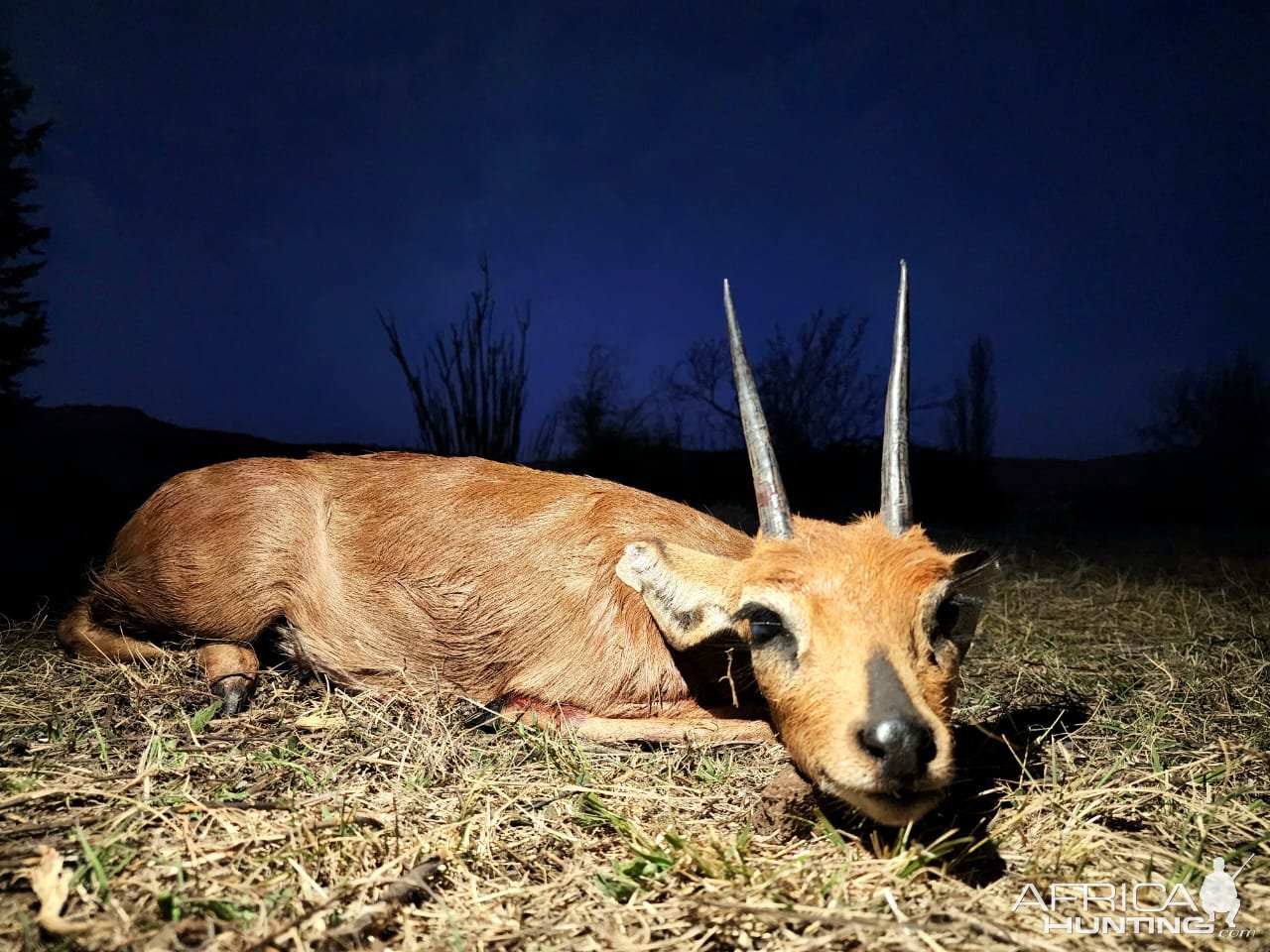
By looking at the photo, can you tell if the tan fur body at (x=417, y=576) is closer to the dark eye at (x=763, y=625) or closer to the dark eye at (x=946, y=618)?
the dark eye at (x=763, y=625)

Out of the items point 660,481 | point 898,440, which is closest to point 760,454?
point 898,440

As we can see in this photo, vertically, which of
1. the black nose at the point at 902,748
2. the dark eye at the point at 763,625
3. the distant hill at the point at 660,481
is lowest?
the black nose at the point at 902,748

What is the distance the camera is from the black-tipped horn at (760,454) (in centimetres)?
240

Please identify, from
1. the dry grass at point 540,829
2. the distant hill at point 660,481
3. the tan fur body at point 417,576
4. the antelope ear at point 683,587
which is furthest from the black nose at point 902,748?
the distant hill at point 660,481

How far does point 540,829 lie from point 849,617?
106cm

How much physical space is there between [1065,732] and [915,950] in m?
1.68

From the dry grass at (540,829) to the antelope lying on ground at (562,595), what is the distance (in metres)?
0.22

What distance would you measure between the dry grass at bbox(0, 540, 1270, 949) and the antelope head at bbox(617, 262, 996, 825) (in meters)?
0.26

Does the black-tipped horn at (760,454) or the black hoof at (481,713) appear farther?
the black hoof at (481,713)

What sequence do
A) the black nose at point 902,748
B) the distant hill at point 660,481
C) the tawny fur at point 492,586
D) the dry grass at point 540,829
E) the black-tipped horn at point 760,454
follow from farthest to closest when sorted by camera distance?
1. the distant hill at point 660,481
2. the black-tipped horn at point 760,454
3. the tawny fur at point 492,586
4. the black nose at point 902,748
5. the dry grass at point 540,829

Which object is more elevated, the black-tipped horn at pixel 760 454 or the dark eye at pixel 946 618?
the black-tipped horn at pixel 760 454

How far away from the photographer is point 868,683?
1.79m

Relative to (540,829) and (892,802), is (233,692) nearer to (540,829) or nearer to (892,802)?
(540,829)

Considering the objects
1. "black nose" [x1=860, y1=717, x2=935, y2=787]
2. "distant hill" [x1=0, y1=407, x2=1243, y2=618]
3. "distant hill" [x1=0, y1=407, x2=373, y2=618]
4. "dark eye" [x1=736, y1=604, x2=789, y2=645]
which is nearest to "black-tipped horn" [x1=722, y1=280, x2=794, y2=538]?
"dark eye" [x1=736, y1=604, x2=789, y2=645]
